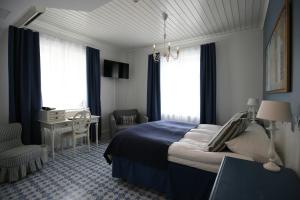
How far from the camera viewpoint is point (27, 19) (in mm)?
2432

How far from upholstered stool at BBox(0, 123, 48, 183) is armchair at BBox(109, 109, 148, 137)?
1700 mm

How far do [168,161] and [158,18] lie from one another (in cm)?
243

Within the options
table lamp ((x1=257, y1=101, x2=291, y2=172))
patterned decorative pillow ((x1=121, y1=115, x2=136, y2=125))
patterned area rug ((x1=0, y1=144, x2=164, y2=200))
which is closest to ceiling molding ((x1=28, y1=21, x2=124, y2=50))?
patterned decorative pillow ((x1=121, y1=115, x2=136, y2=125))

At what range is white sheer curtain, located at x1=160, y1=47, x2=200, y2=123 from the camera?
13.7 feet

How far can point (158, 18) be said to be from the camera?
9.89 ft

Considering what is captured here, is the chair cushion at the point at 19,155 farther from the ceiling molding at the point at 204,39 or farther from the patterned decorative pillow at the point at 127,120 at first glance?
the ceiling molding at the point at 204,39

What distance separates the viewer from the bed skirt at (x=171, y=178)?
176 cm

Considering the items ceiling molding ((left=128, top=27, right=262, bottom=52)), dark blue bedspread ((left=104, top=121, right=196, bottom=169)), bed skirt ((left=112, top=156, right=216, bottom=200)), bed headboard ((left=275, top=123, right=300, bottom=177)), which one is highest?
ceiling molding ((left=128, top=27, right=262, bottom=52))

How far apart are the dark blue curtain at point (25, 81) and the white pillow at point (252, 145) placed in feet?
11.1

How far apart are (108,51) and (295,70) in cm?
443

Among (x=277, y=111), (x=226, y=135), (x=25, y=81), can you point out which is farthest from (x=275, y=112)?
(x=25, y=81)

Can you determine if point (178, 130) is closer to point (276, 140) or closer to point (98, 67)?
point (276, 140)

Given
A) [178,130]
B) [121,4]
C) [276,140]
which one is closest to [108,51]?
[121,4]

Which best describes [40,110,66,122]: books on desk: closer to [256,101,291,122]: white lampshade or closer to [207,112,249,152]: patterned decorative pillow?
[207,112,249,152]: patterned decorative pillow
